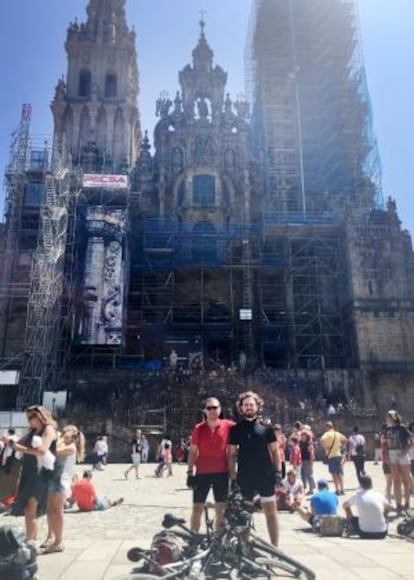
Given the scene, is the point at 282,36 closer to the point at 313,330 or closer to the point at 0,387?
the point at 313,330

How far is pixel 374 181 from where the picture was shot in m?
41.1

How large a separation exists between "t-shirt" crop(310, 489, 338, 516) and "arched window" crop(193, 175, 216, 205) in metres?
32.0

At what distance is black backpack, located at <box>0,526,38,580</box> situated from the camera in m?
4.14

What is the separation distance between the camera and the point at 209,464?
6.00 m

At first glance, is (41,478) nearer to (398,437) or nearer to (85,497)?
(85,497)

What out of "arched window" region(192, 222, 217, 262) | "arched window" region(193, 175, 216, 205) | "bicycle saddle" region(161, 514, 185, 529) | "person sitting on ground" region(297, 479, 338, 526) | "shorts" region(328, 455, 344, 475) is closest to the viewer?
"bicycle saddle" region(161, 514, 185, 529)

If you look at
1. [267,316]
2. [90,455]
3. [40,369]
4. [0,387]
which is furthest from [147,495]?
[267,316]

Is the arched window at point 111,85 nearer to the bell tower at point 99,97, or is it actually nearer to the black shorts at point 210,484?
the bell tower at point 99,97

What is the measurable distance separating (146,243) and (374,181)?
18865 mm

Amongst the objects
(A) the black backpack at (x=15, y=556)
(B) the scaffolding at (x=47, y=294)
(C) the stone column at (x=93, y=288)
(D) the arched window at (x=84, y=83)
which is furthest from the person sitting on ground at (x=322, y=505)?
(D) the arched window at (x=84, y=83)

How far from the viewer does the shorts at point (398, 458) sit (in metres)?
9.22

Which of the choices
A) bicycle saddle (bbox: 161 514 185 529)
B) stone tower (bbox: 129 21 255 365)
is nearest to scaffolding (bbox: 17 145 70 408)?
stone tower (bbox: 129 21 255 365)

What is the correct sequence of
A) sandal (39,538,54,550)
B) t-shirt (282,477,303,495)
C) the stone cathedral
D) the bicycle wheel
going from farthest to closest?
the stone cathedral < t-shirt (282,477,303,495) < sandal (39,538,54,550) < the bicycle wheel

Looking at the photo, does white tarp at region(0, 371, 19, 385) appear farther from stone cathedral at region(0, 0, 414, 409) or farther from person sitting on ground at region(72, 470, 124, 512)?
person sitting on ground at region(72, 470, 124, 512)
